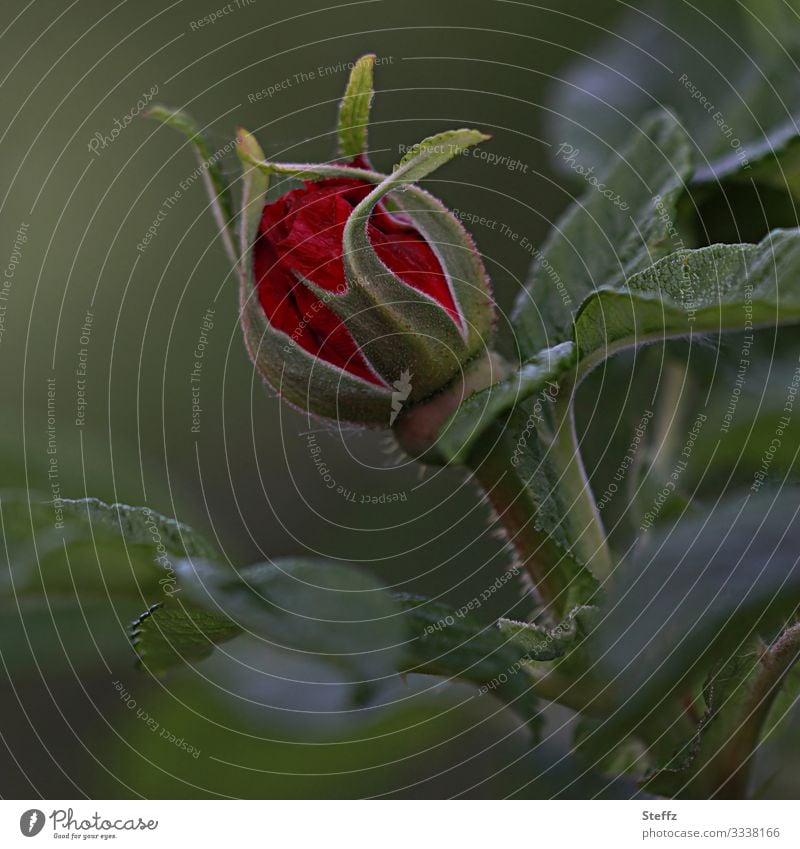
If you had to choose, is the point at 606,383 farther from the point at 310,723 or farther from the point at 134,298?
the point at 134,298

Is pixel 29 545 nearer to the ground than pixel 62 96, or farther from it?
nearer to the ground

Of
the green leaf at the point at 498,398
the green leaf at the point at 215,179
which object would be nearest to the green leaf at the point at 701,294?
the green leaf at the point at 498,398

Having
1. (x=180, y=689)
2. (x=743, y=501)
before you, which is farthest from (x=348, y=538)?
(x=743, y=501)

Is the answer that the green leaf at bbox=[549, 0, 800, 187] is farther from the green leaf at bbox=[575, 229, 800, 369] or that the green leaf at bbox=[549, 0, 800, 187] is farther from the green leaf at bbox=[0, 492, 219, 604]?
the green leaf at bbox=[0, 492, 219, 604]

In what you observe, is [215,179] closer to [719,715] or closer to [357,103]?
[357,103]

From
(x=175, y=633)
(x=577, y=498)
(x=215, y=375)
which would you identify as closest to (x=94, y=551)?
(x=175, y=633)

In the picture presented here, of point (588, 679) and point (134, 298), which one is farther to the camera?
point (134, 298)
